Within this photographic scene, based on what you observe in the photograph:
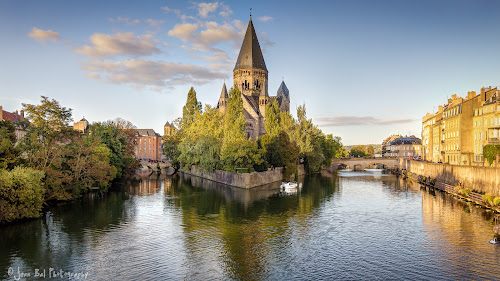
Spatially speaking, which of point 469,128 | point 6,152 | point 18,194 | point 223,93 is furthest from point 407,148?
point 18,194

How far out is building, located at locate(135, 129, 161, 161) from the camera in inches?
6938

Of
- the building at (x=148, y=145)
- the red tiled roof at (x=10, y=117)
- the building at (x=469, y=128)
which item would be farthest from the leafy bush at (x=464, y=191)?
the building at (x=148, y=145)

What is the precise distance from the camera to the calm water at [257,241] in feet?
76.4

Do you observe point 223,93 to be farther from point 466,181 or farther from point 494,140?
point 466,181

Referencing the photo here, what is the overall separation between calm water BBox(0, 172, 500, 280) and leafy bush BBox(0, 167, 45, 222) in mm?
1175

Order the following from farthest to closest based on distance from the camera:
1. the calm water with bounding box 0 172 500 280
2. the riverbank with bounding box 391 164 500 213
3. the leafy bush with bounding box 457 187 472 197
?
the leafy bush with bounding box 457 187 472 197
the riverbank with bounding box 391 164 500 213
the calm water with bounding box 0 172 500 280

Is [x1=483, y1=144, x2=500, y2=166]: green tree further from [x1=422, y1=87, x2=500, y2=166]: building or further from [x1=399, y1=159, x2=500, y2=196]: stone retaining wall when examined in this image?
[x1=399, y1=159, x2=500, y2=196]: stone retaining wall

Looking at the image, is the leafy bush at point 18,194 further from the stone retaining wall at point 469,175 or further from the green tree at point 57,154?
the stone retaining wall at point 469,175

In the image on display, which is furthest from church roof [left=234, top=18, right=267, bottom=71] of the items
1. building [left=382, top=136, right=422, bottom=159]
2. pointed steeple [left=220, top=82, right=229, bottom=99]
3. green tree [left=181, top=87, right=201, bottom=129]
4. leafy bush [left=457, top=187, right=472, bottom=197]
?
building [left=382, top=136, right=422, bottom=159]

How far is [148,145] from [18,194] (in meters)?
147

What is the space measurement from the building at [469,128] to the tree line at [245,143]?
2809 cm

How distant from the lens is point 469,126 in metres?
71.4

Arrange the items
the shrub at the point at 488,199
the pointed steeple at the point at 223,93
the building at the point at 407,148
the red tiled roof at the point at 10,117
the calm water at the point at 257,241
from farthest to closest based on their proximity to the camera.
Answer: the building at the point at 407,148 → the pointed steeple at the point at 223,93 → the red tiled roof at the point at 10,117 → the shrub at the point at 488,199 → the calm water at the point at 257,241

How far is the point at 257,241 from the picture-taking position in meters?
29.9
